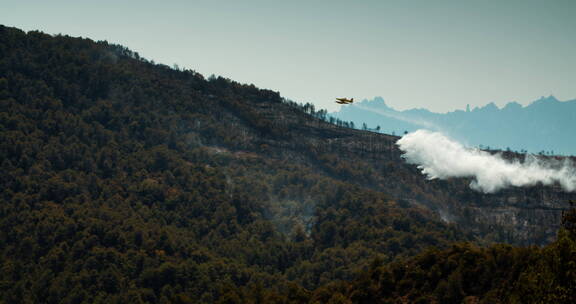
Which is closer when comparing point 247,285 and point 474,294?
point 474,294

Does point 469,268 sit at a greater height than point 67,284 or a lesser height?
greater

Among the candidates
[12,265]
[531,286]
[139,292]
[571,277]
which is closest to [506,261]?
[531,286]

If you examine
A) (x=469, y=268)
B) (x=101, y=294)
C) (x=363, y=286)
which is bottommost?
(x=101, y=294)

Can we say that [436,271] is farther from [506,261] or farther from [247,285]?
[247,285]

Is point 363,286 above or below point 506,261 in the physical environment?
below

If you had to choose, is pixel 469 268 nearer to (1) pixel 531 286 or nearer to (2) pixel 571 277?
(1) pixel 531 286

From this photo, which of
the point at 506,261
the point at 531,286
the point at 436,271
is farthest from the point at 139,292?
the point at 531,286

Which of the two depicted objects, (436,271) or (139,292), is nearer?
(436,271)

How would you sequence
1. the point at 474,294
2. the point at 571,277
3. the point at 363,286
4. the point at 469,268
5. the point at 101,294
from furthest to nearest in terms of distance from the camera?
the point at 101,294 < the point at 363,286 < the point at 469,268 < the point at 474,294 < the point at 571,277

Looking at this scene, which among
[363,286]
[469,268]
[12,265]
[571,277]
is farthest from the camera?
[12,265]
